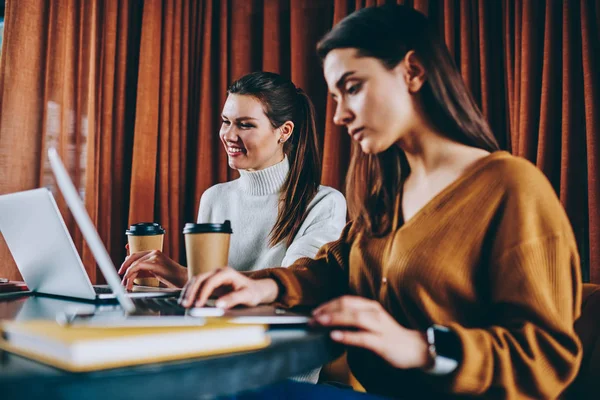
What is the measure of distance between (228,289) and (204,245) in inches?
5.9

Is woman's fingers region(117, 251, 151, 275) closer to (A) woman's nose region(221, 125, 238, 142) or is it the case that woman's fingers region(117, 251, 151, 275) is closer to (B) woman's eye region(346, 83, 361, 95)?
(B) woman's eye region(346, 83, 361, 95)

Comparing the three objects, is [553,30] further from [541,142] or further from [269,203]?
[269,203]

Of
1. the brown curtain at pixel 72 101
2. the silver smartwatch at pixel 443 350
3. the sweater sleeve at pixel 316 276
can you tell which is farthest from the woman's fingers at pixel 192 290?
the brown curtain at pixel 72 101

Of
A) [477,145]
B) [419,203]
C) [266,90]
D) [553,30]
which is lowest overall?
[419,203]

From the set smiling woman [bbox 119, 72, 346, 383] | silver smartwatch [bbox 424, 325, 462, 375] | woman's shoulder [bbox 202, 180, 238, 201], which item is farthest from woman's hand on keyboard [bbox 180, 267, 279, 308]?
woman's shoulder [bbox 202, 180, 238, 201]

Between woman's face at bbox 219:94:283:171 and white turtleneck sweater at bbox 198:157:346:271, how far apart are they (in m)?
0.04

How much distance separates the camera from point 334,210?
5.62ft

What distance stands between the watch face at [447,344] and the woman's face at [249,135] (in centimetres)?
127

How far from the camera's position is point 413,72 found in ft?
3.13

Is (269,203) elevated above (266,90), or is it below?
below

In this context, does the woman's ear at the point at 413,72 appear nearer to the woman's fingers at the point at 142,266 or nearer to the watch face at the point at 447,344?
the watch face at the point at 447,344

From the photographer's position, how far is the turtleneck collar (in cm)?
190

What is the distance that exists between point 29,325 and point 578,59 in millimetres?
1644

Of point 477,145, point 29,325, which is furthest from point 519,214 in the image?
point 29,325
